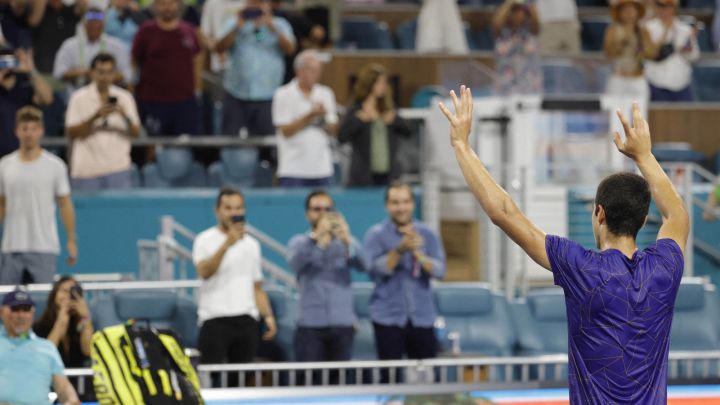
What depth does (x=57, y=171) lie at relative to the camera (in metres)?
9.98

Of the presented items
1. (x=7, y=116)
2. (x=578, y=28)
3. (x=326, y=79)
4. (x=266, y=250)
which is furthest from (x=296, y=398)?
(x=578, y=28)

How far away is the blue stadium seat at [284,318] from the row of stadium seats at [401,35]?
6.64m

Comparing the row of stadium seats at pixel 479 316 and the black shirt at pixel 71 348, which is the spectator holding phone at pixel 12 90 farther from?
the black shirt at pixel 71 348

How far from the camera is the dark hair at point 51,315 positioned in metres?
8.62

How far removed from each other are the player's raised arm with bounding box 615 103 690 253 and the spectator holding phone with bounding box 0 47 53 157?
7.61 m

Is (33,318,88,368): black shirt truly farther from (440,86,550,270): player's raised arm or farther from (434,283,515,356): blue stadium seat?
(440,86,550,270): player's raised arm

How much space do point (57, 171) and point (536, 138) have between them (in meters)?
4.67

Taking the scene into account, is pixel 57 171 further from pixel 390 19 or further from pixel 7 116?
pixel 390 19

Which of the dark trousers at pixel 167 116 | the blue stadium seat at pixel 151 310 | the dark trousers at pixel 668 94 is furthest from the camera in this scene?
the dark trousers at pixel 668 94

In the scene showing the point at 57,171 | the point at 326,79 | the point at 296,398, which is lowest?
the point at 296,398

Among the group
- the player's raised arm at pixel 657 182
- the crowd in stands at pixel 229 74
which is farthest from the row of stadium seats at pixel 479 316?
the player's raised arm at pixel 657 182

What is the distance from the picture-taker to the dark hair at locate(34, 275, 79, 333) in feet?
28.3

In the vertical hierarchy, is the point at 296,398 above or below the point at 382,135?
below

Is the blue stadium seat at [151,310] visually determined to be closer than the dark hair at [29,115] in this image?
Yes
